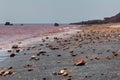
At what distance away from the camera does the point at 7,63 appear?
14.7 metres

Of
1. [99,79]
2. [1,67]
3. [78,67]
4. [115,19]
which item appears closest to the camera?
[99,79]

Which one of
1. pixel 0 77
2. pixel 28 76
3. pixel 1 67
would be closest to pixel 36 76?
pixel 28 76

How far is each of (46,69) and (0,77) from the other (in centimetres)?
187

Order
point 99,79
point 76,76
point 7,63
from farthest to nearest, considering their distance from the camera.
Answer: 1. point 7,63
2. point 76,76
3. point 99,79

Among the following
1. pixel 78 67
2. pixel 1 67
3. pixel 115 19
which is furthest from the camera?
pixel 115 19

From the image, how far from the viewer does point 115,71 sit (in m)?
10.7

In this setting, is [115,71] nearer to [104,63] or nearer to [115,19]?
[104,63]

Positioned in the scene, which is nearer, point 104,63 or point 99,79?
point 99,79

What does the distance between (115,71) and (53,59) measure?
4.89 meters

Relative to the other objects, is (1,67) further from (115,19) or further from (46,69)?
(115,19)

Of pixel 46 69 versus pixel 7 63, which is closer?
pixel 46 69

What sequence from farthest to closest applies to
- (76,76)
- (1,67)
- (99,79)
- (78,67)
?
(1,67) < (78,67) < (76,76) < (99,79)

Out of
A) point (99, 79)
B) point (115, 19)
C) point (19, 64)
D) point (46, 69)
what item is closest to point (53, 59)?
point (19, 64)

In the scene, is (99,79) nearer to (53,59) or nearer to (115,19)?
(53,59)
